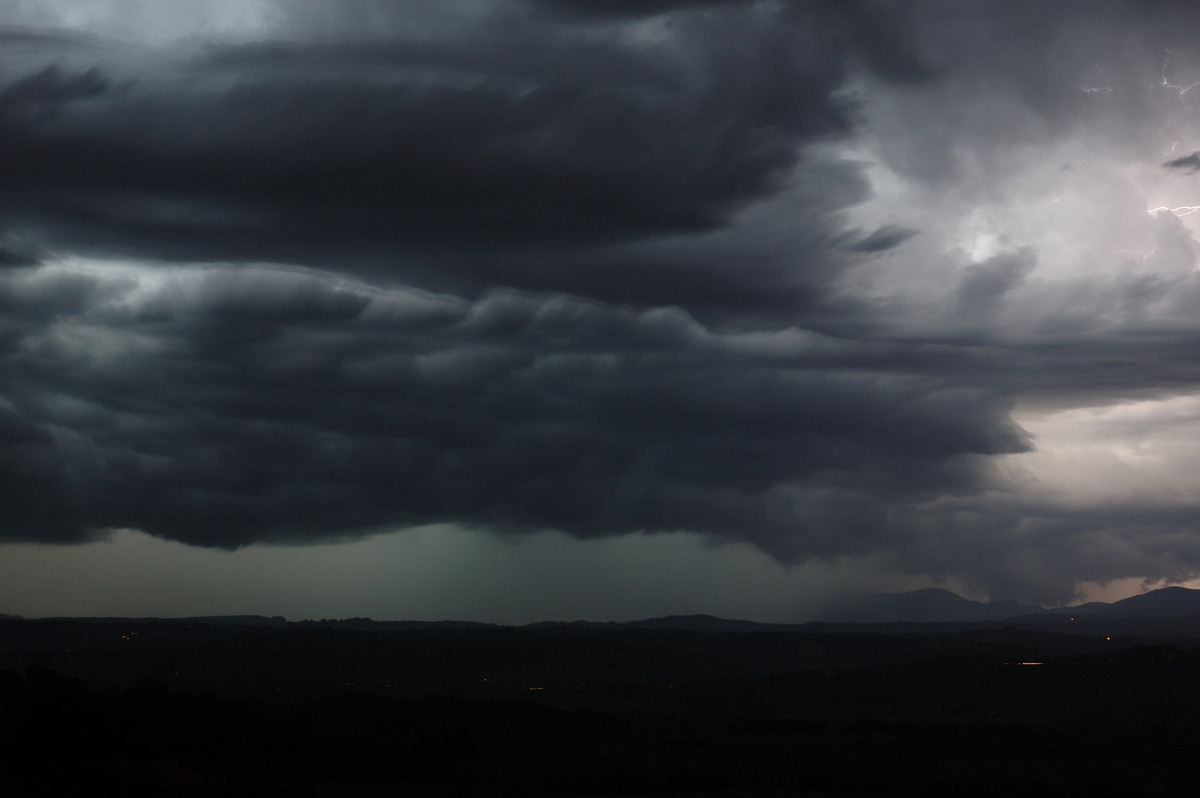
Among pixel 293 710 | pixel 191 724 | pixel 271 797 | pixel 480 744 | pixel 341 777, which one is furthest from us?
pixel 293 710

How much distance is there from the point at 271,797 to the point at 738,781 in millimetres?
66112

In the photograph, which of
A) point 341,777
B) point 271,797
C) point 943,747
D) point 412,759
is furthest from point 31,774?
point 943,747

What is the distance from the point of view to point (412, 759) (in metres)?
160

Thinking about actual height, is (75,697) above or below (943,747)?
above

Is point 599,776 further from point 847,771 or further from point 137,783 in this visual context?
point 137,783

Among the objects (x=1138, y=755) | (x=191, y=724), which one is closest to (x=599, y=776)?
(x=191, y=724)

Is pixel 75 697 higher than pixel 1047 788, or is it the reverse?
pixel 75 697

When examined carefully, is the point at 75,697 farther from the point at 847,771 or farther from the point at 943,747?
the point at 943,747

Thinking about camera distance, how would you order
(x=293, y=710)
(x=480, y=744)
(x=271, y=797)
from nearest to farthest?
(x=271, y=797), (x=480, y=744), (x=293, y=710)

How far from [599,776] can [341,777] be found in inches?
1160

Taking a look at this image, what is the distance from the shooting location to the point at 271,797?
104812 millimetres

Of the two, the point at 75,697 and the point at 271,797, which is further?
the point at 75,697

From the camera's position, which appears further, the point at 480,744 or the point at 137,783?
the point at 480,744

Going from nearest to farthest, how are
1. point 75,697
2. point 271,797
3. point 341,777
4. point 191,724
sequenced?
point 271,797 → point 75,697 → point 341,777 → point 191,724
